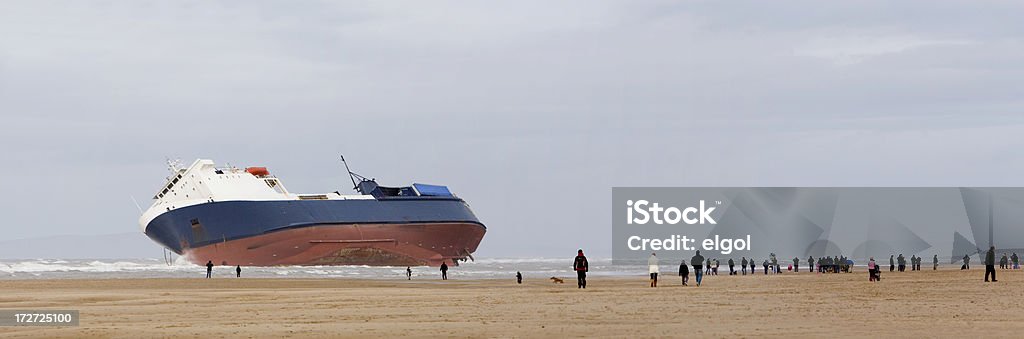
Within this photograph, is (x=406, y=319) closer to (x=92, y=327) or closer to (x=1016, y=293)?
(x=92, y=327)

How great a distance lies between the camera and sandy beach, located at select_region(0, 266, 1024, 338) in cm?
1681

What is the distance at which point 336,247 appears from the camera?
7088 centimetres

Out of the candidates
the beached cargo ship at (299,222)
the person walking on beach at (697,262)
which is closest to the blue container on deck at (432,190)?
the beached cargo ship at (299,222)

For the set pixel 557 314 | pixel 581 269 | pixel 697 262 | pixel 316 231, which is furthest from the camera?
pixel 316 231

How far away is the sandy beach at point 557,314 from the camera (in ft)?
55.2

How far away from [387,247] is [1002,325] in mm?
56294

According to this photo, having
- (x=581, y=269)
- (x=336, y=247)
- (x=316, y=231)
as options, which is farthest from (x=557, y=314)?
(x=316, y=231)

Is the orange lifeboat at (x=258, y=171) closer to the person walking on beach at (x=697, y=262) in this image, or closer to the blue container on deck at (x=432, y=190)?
the blue container on deck at (x=432, y=190)

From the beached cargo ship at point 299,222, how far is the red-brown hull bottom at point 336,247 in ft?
0.17

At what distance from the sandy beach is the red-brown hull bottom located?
41.5m

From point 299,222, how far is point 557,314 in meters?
52.0

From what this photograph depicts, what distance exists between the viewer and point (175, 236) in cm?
7556

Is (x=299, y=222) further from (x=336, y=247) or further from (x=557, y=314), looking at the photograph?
(x=557, y=314)

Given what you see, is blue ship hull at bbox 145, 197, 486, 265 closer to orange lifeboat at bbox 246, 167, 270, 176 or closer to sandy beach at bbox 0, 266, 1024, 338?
orange lifeboat at bbox 246, 167, 270, 176
